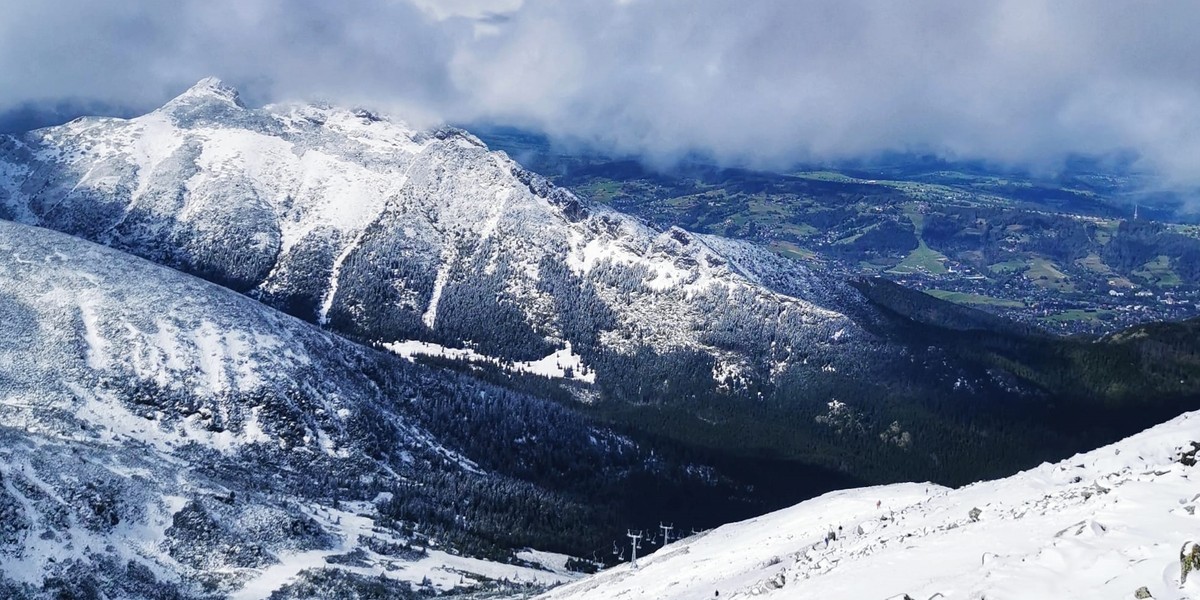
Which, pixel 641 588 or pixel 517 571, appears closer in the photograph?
pixel 641 588

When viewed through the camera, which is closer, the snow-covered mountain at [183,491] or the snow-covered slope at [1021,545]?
the snow-covered slope at [1021,545]

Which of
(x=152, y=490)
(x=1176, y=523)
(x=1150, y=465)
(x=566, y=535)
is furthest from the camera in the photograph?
(x=566, y=535)

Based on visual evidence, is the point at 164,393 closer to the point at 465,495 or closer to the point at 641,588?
the point at 465,495

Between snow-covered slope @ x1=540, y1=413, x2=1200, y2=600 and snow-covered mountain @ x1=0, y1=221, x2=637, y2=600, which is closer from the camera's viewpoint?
snow-covered slope @ x1=540, y1=413, x2=1200, y2=600

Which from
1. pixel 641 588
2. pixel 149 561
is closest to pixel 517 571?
pixel 149 561

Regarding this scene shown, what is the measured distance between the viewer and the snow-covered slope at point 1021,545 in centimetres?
3828

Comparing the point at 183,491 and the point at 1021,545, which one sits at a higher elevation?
the point at 1021,545

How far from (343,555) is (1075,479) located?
364 feet

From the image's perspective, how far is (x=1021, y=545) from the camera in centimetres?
4697

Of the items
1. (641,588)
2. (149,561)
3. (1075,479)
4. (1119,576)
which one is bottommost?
(149,561)

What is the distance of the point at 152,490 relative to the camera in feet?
464

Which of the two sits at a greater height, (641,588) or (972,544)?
(972,544)

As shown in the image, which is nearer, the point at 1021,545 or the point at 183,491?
the point at 1021,545

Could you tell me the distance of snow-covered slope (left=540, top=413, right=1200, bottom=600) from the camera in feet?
126
